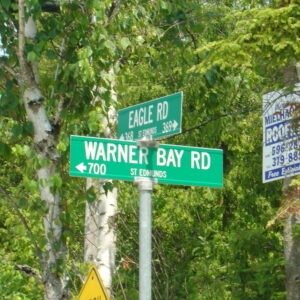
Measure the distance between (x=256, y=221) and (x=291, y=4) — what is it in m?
7.53

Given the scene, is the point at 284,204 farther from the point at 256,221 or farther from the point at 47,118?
the point at 256,221

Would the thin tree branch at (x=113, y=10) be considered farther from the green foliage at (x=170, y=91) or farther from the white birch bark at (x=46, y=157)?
the white birch bark at (x=46, y=157)

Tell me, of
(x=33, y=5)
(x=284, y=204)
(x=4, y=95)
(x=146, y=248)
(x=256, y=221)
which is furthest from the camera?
(x=256, y=221)

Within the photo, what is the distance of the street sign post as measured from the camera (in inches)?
394

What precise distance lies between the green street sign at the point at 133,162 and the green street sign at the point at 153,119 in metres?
0.14

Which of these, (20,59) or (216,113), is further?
(216,113)

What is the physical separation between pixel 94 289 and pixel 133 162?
1579mm

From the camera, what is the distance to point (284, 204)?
970 centimetres

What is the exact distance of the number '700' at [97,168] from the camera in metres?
6.09

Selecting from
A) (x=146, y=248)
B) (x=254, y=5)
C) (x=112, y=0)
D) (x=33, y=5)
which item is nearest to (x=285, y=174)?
(x=254, y=5)

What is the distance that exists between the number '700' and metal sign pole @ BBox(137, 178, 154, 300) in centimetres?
36

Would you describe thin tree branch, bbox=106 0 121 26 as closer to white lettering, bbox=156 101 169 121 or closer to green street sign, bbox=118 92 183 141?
green street sign, bbox=118 92 183 141

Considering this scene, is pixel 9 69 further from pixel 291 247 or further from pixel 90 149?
pixel 291 247

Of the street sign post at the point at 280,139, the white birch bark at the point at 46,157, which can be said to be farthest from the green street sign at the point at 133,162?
the street sign post at the point at 280,139
